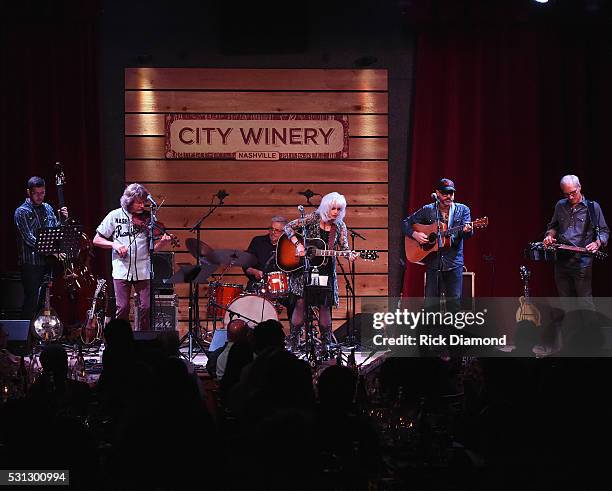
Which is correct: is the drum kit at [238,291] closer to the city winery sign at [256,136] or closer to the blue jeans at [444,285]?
the blue jeans at [444,285]

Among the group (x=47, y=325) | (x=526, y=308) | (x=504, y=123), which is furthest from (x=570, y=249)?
(x=47, y=325)

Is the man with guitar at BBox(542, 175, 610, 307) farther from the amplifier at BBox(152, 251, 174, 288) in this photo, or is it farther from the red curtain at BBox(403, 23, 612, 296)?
the amplifier at BBox(152, 251, 174, 288)

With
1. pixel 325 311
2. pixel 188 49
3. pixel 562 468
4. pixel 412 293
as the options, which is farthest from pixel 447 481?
pixel 188 49

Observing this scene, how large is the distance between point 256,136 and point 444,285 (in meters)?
3.40

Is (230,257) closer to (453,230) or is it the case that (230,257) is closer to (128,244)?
(128,244)

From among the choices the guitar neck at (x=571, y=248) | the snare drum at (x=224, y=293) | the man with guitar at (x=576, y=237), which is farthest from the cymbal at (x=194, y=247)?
the guitar neck at (x=571, y=248)

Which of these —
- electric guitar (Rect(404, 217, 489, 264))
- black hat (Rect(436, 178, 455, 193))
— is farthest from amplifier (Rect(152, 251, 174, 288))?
black hat (Rect(436, 178, 455, 193))

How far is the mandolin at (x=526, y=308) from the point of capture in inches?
448

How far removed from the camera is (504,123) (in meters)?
12.0

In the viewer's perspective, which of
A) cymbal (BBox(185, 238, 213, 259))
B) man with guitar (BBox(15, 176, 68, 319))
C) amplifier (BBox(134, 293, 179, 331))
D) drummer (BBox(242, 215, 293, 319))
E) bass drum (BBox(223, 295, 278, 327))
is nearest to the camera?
cymbal (BBox(185, 238, 213, 259))

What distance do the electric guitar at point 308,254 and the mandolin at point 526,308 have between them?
227cm

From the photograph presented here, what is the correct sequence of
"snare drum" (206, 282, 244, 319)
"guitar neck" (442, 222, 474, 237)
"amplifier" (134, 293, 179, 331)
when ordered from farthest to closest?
"snare drum" (206, 282, 244, 319)
"amplifier" (134, 293, 179, 331)
"guitar neck" (442, 222, 474, 237)

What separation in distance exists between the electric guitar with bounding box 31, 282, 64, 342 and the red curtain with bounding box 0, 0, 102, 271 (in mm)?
1752

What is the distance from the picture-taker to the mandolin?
448 inches
